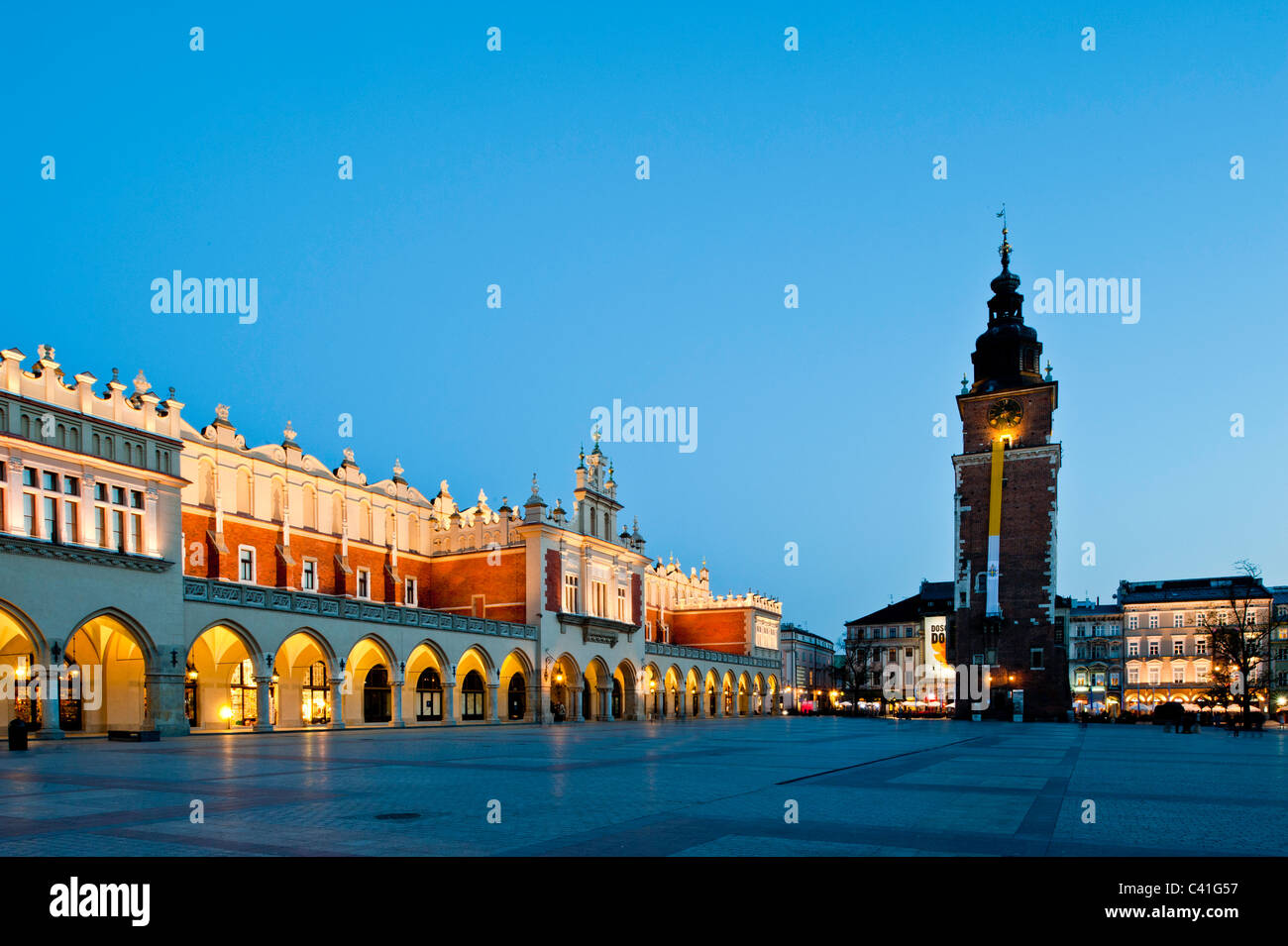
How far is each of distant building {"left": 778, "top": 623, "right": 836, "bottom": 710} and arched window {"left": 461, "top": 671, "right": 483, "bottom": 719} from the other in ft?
181

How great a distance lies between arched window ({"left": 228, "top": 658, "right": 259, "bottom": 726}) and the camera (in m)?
42.7

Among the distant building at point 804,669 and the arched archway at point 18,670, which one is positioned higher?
the arched archway at point 18,670

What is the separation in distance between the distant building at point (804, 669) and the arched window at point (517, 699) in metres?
54.2

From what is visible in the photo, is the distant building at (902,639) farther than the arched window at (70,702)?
Yes

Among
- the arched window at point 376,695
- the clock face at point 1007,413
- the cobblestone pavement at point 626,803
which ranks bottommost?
the arched window at point 376,695

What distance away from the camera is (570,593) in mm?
60000

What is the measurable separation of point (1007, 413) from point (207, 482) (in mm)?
54547

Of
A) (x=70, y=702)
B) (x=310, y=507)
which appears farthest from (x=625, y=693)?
(x=70, y=702)

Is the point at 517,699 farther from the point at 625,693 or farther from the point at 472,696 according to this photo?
the point at 625,693

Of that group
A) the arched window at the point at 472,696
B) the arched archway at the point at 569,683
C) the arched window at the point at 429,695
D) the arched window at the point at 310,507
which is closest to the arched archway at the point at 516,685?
the arched window at the point at 472,696

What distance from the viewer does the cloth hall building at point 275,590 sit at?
32969mm

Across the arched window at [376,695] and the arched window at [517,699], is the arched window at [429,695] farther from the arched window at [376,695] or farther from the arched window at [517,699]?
the arched window at [517,699]

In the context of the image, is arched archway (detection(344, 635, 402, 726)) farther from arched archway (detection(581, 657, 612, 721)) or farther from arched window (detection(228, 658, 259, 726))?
arched archway (detection(581, 657, 612, 721))

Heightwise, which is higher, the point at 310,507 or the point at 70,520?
the point at 310,507
